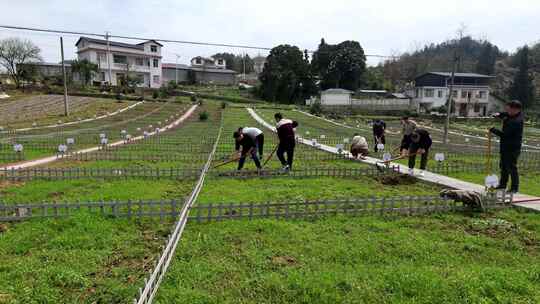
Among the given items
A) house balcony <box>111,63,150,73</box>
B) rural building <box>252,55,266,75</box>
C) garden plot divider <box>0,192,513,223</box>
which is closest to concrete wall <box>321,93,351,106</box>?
house balcony <box>111,63,150,73</box>

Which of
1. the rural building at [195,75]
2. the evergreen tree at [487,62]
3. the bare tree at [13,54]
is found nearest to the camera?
the bare tree at [13,54]

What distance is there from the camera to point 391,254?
14.0ft

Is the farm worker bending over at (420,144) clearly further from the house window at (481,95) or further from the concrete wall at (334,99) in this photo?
the house window at (481,95)

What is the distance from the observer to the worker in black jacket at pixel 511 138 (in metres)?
6.80

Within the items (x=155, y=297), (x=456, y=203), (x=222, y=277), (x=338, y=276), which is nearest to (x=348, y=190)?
(x=456, y=203)

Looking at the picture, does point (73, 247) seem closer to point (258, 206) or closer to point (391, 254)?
point (258, 206)

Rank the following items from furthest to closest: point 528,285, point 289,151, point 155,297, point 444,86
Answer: point 444,86 < point 289,151 < point 528,285 < point 155,297

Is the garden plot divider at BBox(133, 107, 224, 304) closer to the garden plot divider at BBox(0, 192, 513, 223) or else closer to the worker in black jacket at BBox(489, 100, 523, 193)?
the garden plot divider at BBox(0, 192, 513, 223)

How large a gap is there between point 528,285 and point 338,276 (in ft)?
6.38

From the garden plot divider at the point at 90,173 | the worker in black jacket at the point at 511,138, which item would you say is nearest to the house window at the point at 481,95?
the worker in black jacket at the point at 511,138

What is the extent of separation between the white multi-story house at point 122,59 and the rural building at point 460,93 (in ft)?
153

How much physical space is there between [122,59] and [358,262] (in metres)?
62.2

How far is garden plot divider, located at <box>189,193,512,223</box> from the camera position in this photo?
5.39 meters

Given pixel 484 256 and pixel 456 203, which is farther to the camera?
pixel 456 203
